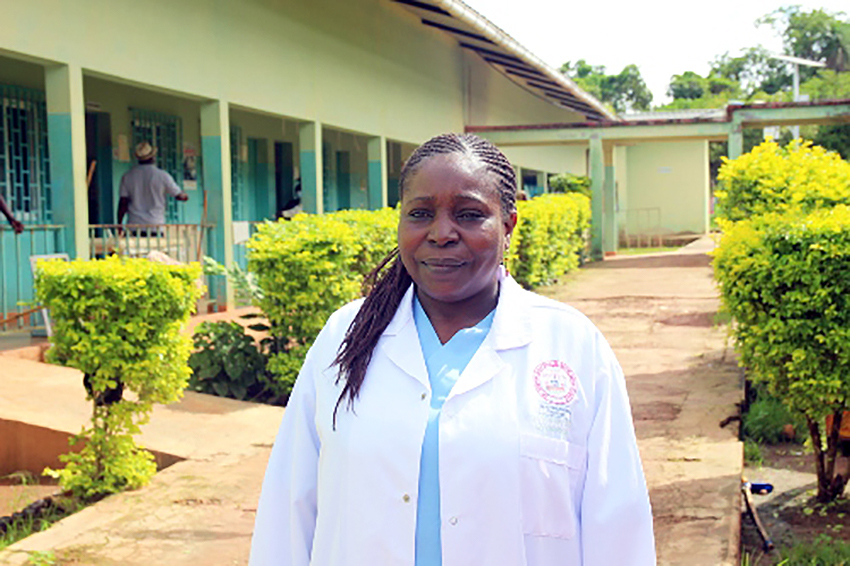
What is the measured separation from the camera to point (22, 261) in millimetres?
9617

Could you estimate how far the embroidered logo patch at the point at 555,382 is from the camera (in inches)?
78.0

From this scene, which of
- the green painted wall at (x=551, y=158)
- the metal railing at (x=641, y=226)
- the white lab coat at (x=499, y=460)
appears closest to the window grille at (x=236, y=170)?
the green painted wall at (x=551, y=158)

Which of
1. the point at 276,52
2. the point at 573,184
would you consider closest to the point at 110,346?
the point at 276,52

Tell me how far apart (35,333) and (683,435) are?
5754 mm

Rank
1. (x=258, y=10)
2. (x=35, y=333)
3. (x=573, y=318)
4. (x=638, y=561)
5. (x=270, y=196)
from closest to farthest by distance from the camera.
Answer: (x=638, y=561), (x=573, y=318), (x=35, y=333), (x=258, y=10), (x=270, y=196)

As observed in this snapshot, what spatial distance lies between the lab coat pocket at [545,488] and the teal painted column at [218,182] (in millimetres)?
9823

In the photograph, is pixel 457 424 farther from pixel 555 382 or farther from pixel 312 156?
pixel 312 156

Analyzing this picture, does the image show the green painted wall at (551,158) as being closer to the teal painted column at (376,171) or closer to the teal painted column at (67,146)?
the teal painted column at (376,171)

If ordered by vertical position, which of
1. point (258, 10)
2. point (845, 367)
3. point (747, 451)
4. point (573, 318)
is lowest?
point (747, 451)

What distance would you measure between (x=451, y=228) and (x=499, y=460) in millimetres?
499

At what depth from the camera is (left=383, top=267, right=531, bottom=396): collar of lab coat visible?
2035 mm

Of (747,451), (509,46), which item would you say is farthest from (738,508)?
(509,46)

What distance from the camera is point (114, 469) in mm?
5203

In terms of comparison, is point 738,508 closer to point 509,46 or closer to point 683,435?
point 683,435
